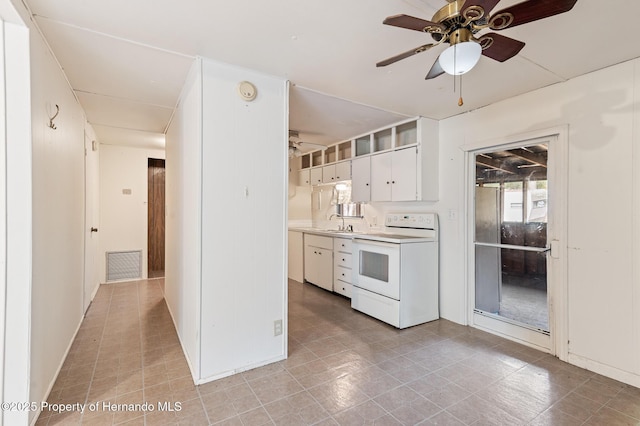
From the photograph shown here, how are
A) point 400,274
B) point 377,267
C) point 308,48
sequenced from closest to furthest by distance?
point 308,48 → point 400,274 → point 377,267

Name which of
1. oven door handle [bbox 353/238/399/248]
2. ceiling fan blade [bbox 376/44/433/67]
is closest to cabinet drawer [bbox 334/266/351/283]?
oven door handle [bbox 353/238/399/248]

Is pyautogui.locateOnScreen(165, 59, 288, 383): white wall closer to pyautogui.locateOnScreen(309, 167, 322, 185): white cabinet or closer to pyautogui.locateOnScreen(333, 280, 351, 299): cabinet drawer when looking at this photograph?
pyautogui.locateOnScreen(333, 280, 351, 299): cabinet drawer

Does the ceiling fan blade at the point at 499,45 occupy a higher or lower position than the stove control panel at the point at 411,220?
higher

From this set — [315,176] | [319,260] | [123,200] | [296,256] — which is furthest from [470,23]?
[123,200]

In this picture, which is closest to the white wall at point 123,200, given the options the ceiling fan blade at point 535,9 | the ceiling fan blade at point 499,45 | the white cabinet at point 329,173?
the white cabinet at point 329,173

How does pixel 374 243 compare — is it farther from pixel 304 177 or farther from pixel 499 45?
pixel 304 177

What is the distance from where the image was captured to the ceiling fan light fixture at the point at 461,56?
1.40m

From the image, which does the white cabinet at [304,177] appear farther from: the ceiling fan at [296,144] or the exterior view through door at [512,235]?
the exterior view through door at [512,235]

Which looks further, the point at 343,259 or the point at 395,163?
the point at 343,259

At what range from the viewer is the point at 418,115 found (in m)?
3.41

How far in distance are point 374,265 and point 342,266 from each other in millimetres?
794

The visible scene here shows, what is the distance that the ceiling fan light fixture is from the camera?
140cm

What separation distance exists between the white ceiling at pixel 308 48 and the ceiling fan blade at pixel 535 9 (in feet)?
1.14

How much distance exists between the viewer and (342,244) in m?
4.19
